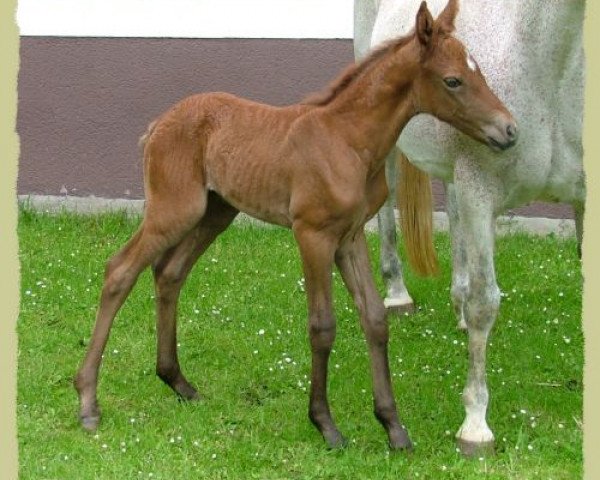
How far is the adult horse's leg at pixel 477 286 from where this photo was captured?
14.8 ft

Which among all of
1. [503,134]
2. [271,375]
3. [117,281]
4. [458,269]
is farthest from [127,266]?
[458,269]

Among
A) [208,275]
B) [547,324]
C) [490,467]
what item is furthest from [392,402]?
[208,275]

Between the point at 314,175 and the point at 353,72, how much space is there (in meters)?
0.49

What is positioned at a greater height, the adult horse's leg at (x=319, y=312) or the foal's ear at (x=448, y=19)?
the foal's ear at (x=448, y=19)

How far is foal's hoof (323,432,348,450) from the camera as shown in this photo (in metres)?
4.70

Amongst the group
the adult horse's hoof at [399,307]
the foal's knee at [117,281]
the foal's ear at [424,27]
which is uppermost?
the foal's ear at [424,27]

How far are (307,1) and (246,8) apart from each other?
1.63 ft

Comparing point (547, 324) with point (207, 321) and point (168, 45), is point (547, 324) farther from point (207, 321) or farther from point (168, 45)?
point (168, 45)

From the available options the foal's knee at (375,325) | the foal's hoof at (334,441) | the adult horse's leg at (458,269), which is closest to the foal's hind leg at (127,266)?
the foal's knee at (375,325)

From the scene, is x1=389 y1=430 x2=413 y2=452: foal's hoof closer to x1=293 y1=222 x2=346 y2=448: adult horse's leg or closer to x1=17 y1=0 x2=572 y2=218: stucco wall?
x1=293 y1=222 x2=346 y2=448: adult horse's leg

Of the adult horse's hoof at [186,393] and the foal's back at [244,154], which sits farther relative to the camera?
the adult horse's hoof at [186,393]

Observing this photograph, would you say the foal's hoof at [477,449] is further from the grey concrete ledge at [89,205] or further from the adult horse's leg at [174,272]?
the grey concrete ledge at [89,205]

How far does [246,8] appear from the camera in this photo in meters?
8.53

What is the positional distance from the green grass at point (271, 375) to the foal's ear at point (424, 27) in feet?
5.74
